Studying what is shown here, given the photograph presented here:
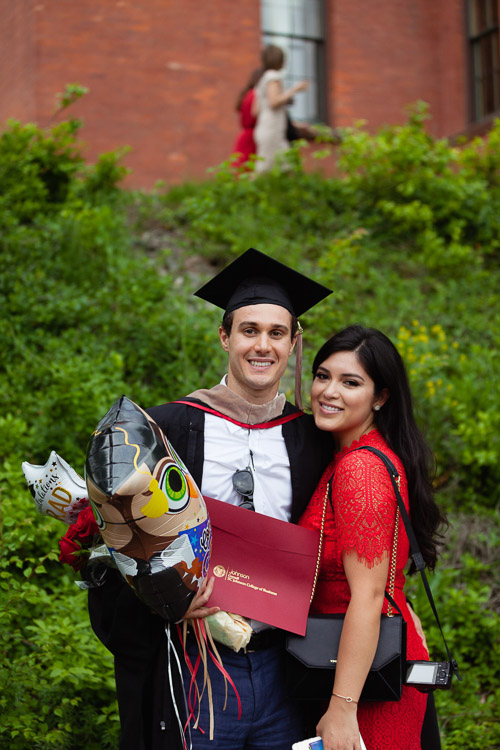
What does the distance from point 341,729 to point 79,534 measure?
995mm

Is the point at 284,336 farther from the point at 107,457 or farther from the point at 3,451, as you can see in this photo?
the point at 3,451

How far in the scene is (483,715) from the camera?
395cm

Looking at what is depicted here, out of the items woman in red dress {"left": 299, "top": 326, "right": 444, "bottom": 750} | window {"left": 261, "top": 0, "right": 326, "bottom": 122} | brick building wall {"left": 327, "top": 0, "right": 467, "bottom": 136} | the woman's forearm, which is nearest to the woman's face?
woman in red dress {"left": 299, "top": 326, "right": 444, "bottom": 750}

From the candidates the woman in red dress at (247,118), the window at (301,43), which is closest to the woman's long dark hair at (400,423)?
the woman in red dress at (247,118)

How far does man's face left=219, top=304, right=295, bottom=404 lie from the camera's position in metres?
2.74

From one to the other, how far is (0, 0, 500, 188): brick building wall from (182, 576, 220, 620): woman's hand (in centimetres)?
782

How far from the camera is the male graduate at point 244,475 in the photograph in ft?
8.05

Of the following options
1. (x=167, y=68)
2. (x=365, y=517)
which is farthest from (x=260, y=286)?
(x=167, y=68)

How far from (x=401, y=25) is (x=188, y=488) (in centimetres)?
1035

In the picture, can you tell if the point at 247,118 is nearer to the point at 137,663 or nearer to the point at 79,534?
the point at 79,534

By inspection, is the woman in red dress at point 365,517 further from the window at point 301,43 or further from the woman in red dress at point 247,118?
the window at point 301,43

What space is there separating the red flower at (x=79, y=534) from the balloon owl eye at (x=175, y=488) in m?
0.37

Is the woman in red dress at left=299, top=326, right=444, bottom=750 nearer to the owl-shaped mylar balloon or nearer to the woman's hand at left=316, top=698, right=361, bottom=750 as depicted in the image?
the woman's hand at left=316, top=698, right=361, bottom=750

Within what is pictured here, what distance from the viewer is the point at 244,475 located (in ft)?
8.66
